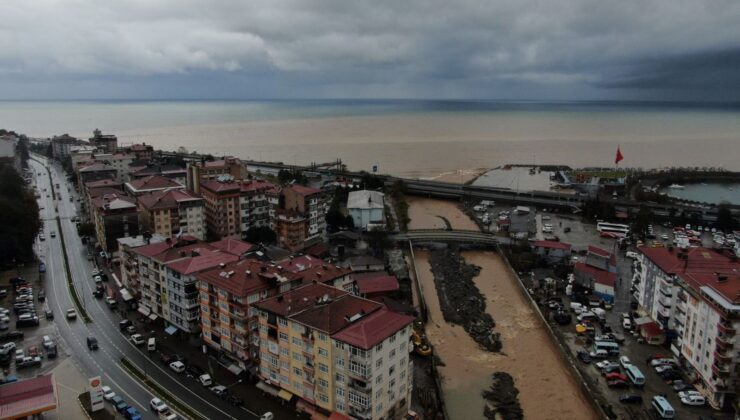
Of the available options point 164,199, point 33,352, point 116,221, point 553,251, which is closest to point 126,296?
point 33,352

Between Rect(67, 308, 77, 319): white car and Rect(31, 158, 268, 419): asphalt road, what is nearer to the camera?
Rect(31, 158, 268, 419): asphalt road

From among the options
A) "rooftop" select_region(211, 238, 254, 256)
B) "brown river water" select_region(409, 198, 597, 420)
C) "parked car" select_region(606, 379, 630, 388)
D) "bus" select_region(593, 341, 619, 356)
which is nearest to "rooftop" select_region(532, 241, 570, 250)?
"brown river water" select_region(409, 198, 597, 420)

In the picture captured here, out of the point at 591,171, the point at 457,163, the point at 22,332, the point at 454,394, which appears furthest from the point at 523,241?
the point at 457,163

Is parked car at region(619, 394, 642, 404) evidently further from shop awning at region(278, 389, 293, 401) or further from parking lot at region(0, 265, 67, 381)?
parking lot at region(0, 265, 67, 381)

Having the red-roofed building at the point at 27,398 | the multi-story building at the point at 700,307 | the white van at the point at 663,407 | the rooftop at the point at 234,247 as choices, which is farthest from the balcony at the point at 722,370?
the red-roofed building at the point at 27,398

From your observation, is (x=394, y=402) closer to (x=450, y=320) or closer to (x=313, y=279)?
(x=313, y=279)

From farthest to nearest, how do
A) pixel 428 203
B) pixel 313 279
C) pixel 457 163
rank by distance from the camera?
1. pixel 457 163
2. pixel 428 203
3. pixel 313 279
